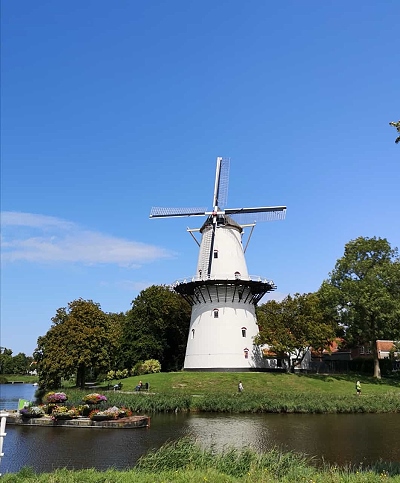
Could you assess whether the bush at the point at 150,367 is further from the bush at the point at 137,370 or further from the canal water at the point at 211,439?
the canal water at the point at 211,439

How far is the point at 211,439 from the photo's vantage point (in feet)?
60.3

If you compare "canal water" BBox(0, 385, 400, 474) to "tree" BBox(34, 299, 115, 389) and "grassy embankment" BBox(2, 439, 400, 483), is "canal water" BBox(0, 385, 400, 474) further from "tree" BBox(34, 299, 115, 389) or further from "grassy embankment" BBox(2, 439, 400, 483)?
"tree" BBox(34, 299, 115, 389)

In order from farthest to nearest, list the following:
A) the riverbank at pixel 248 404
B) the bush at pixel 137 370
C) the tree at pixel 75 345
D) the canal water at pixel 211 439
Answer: the bush at pixel 137 370 → the tree at pixel 75 345 → the riverbank at pixel 248 404 → the canal water at pixel 211 439

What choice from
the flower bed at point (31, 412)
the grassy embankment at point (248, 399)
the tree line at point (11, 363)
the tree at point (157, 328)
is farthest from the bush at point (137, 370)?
the tree line at point (11, 363)

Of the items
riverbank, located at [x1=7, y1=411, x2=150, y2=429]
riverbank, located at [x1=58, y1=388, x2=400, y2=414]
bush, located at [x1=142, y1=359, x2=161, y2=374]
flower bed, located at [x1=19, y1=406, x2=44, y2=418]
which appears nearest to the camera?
riverbank, located at [x1=7, y1=411, x2=150, y2=429]

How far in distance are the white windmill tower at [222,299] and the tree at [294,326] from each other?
85.4 inches

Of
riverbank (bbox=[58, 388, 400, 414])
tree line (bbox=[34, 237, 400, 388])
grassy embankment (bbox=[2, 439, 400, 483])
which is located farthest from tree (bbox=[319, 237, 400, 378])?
grassy embankment (bbox=[2, 439, 400, 483])

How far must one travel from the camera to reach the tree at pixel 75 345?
128 ft

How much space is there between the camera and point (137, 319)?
5550 centimetres

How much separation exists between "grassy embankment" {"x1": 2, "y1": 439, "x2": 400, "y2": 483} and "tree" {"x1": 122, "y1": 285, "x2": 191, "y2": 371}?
41.2m

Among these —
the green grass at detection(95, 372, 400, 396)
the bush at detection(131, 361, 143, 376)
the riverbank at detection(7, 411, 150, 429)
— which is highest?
the bush at detection(131, 361, 143, 376)

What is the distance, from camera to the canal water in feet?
48.1

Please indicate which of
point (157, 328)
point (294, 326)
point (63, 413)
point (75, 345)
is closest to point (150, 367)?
point (157, 328)

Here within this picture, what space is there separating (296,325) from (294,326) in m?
0.28
